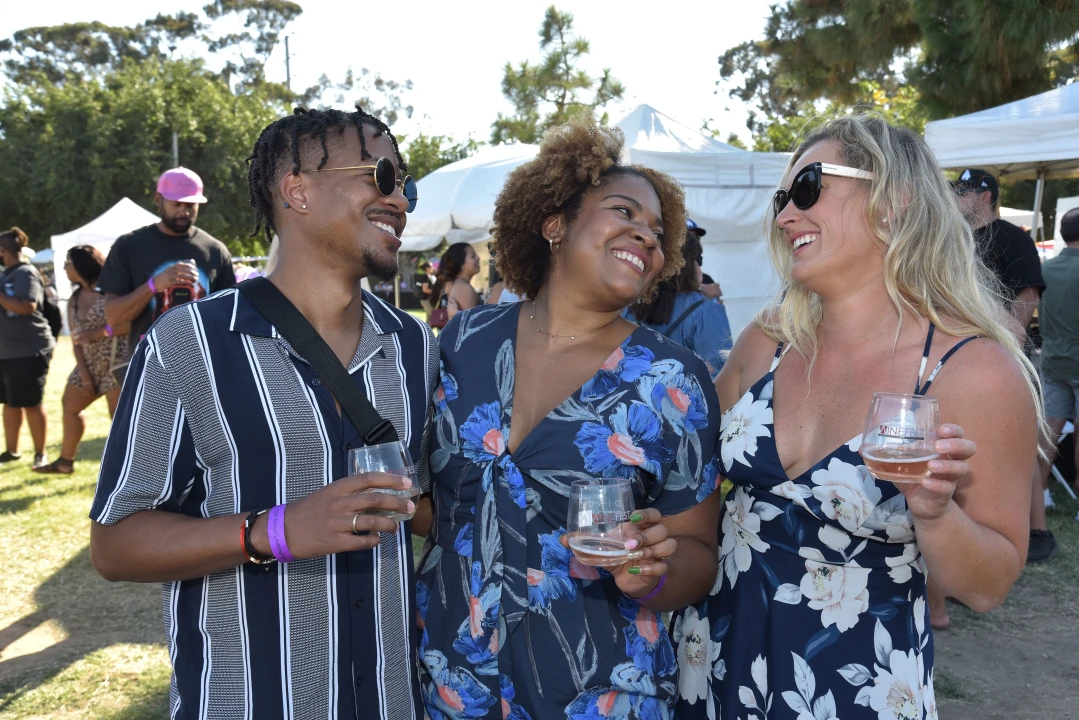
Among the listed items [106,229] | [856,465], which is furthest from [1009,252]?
[106,229]

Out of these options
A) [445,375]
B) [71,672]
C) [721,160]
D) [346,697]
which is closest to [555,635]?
[346,697]

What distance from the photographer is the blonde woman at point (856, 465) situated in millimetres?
2049

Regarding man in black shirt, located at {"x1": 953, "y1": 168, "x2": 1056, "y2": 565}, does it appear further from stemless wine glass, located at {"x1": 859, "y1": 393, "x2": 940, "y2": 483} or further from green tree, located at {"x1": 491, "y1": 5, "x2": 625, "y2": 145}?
green tree, located at {"x1": 491, "y1": 5, "x2": 625, "y2": 145}

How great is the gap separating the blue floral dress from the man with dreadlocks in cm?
15

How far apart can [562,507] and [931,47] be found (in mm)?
11696

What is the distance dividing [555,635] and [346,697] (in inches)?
20.9

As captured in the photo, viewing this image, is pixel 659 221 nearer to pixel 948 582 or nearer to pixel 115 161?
pixel 948 582

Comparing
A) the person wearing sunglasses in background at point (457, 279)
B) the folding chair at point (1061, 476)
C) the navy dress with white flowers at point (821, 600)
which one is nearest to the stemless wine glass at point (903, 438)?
the navy dress with white flowers at point (821, 600)

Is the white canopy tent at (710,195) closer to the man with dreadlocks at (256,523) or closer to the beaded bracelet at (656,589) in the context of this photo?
the beaded bracelet at (656,589)

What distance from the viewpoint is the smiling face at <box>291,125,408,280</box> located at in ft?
7.50

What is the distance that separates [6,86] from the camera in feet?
123

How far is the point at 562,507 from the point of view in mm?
2240

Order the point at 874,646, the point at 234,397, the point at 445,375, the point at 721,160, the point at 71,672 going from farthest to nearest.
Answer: the point at 721,160, the point at 71,672, the point at 445,375, the point at 874,646, the point at 234,397

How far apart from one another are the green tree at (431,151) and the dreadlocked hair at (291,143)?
3992 cm
